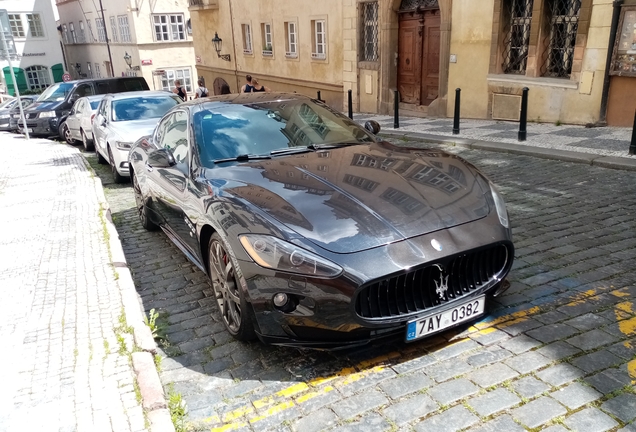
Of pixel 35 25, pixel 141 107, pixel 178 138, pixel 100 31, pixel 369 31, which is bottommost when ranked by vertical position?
pixel 141 107

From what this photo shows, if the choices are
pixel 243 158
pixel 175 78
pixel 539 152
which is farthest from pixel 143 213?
pixel 175 78

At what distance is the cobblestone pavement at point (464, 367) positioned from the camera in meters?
2.69

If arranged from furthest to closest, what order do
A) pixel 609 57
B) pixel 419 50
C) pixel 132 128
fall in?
pixel 419 50 → pixel 609 57 → pixel 132 128

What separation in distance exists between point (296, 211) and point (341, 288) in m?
0.63

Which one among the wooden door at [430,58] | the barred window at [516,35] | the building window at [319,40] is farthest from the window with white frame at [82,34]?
the barred window at [516,35]

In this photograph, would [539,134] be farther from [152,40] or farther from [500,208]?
[152,40]

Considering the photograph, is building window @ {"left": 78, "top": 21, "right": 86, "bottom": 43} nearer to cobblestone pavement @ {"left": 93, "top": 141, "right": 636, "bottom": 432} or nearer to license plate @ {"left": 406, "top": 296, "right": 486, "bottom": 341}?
cobblestone pavement @ {"left": 93, "top": 141, "right": 636, "bottom": 432}

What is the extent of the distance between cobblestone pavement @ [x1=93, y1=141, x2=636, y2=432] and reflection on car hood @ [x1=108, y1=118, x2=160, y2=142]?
500 cm

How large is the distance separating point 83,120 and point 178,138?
983 centimetres

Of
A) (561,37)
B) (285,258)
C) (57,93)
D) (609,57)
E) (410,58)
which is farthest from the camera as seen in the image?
(57,93)

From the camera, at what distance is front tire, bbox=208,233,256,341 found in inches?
133

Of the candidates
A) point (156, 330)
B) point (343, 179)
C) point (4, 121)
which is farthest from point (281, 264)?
point (4, 121)

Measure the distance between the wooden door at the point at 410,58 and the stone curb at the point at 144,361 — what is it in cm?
1197

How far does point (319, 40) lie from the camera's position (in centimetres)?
1903
